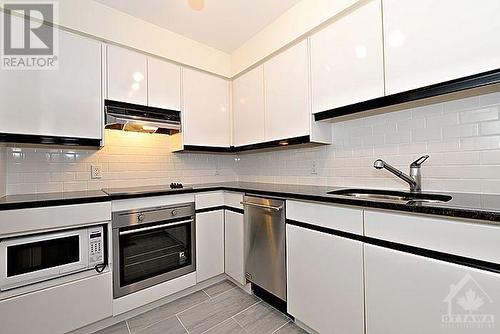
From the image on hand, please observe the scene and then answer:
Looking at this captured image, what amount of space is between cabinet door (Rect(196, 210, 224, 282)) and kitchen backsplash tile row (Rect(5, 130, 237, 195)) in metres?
0.72

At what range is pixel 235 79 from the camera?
2768 millimetres

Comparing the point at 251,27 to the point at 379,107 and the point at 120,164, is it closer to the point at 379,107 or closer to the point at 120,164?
→ the point at 379,107

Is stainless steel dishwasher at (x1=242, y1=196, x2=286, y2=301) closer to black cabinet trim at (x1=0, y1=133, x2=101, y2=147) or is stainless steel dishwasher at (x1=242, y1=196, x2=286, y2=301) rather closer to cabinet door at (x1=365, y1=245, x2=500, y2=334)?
cabinet door at (x1=365, y1=245, x2=500, y2=334)

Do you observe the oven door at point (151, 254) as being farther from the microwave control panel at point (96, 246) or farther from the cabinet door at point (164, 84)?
the cabinet door at point (164, 84)

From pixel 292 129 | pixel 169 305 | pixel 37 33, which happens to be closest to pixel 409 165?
pixel 292 129

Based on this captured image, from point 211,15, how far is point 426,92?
1.80m

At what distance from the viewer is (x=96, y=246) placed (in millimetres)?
A: 1662

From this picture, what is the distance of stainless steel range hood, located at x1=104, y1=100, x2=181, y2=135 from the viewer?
1.96 m

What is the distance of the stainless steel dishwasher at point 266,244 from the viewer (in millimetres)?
1757

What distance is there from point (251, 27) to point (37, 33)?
171cm

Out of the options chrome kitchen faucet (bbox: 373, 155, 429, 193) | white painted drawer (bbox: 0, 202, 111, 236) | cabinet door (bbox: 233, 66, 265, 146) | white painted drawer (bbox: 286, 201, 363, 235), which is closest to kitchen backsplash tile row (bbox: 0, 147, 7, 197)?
white painted drawer (bbox: 0, 202, 111, 236)

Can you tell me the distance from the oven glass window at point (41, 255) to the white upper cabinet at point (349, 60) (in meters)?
2.04

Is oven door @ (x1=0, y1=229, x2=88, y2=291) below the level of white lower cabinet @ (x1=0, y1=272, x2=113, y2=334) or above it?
above

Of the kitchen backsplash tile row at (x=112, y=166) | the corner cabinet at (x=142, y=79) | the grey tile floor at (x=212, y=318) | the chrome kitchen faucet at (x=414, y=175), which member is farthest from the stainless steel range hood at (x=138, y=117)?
the chrome kitchen faucet at (x=414, y=175)
